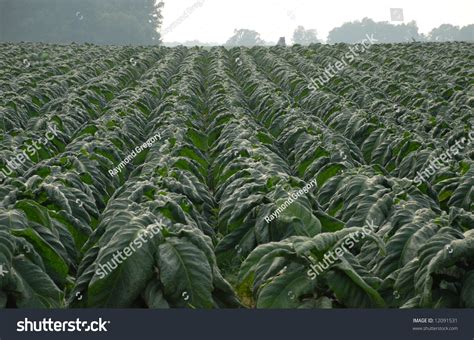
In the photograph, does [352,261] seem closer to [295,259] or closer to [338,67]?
[295,259]

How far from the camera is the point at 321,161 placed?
7.84 metres

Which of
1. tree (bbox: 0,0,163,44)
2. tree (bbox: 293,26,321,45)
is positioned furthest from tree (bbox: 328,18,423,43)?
tree (bbox: 0,0,163,44)

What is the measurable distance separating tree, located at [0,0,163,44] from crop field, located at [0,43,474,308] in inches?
2390

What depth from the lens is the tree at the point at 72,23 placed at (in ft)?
229

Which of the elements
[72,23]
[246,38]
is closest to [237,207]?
[72,23]

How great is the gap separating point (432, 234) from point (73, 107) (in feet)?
29.1

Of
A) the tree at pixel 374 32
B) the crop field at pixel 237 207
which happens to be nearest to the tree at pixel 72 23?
the tree at pixel 374 32

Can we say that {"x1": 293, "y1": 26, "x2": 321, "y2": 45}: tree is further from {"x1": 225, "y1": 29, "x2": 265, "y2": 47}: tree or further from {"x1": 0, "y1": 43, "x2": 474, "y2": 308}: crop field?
{"x1": 0, "y1": 43, "x2": 474, "y2": 308}: crop field

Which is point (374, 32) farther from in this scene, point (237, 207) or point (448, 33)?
point (237, 207)

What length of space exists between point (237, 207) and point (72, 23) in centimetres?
7123

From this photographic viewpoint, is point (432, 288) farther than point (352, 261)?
No

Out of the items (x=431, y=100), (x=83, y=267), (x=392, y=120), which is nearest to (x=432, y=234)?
(x=83, y=267)

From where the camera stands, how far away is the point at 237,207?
5930mm

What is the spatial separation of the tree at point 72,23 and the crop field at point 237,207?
6070cm
